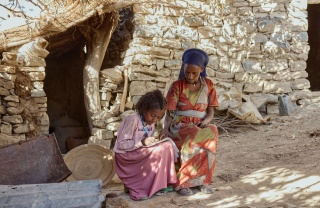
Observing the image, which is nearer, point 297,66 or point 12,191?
point 12,191

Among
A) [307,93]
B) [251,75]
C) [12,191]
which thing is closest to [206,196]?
[12,191]

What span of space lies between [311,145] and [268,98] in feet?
7.82

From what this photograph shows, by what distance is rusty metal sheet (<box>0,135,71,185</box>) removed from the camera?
378 cm

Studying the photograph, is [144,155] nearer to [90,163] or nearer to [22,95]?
[90,163]

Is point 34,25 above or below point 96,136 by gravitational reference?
above

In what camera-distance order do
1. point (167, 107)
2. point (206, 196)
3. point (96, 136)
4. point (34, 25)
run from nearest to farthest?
1. point (206, 196)
2. point (167, 107)
3. point (34, 25)
4. point (96, 136)

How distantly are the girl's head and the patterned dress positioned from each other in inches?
9.8

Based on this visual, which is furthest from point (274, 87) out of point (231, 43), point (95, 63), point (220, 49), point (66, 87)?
point (66, 87)

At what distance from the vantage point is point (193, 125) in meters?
3.97

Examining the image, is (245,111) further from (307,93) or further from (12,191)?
(12,191)

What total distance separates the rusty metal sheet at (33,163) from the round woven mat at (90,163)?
0.87 feet

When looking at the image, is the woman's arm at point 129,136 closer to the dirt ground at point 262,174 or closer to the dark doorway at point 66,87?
the dirt ground at point 262,174

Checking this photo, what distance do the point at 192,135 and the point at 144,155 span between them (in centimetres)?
52

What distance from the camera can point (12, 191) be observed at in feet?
10.0
